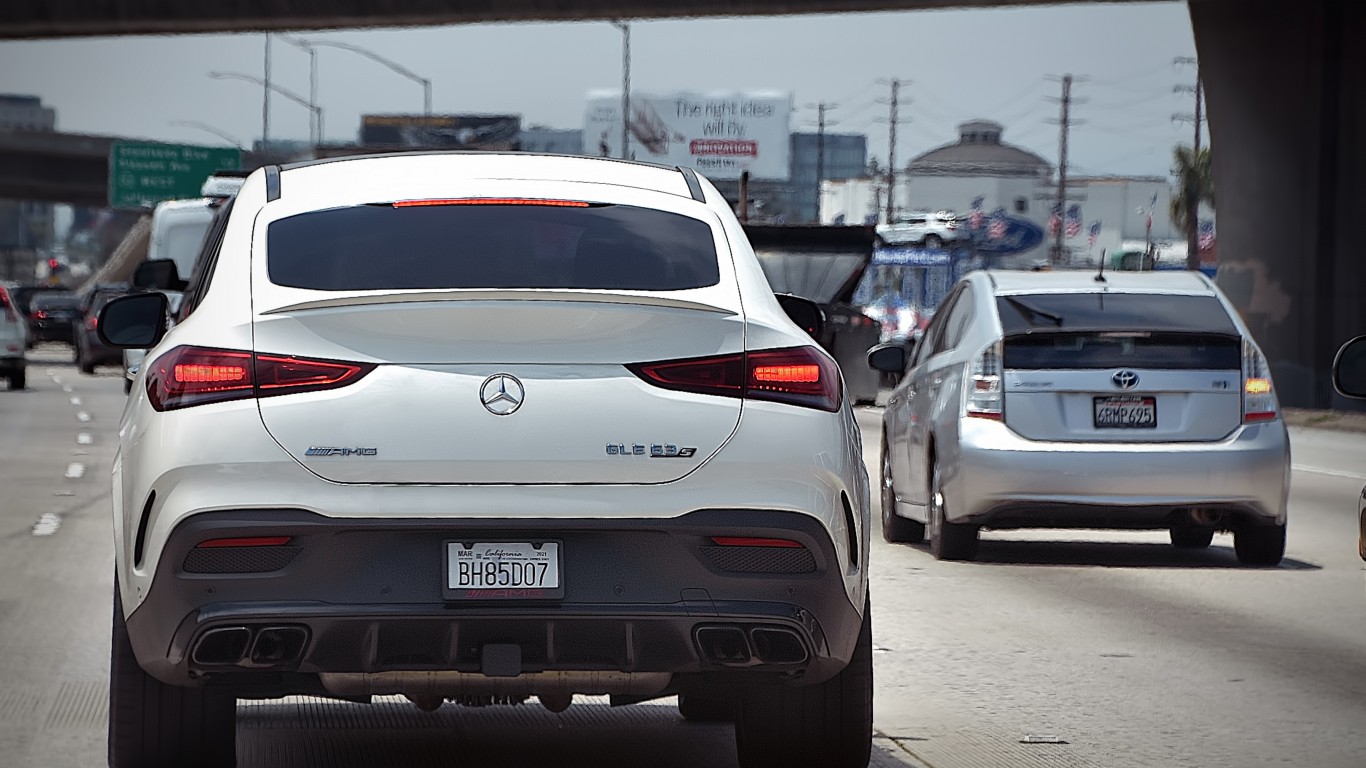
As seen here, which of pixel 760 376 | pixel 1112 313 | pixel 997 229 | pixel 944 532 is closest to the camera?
pixel 760 376

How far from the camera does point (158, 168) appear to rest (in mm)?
90188

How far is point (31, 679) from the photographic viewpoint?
8.61m

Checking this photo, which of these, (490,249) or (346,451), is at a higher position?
(490,249)

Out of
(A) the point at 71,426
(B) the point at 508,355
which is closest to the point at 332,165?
(B) the point at 508,355

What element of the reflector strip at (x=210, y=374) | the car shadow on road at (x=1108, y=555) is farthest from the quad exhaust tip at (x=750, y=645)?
the car shadow on road at (x=1108, y=555)

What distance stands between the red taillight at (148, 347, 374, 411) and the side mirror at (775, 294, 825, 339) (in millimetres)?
2188

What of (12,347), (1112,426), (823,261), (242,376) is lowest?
(12,347)

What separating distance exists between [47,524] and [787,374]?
10.3 meters

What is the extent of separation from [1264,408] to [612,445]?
7.97 m

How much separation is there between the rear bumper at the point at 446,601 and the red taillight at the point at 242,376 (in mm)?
314

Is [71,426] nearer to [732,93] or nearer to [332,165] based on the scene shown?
[332,165]

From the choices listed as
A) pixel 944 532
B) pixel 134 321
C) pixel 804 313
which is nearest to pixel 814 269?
pixel 944 532

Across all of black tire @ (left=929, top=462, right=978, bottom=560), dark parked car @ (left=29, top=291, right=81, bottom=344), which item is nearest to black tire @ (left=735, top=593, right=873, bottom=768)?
black tire @ (left=929, top=462, right=978, bottom=560)

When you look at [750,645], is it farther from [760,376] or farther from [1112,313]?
[1112,313]
